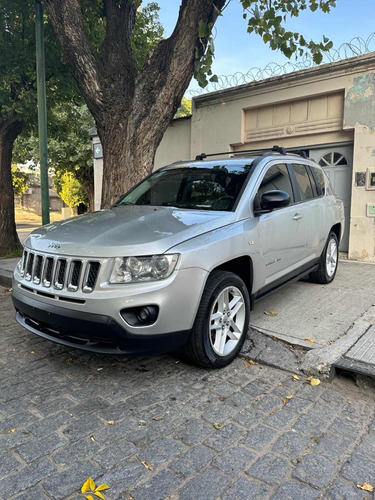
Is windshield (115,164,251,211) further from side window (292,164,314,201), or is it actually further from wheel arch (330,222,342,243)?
wheel arch (330,222,342,243)

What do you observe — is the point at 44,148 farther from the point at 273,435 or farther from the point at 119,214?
the point at 273,435

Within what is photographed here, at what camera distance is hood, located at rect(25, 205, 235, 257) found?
2.77m

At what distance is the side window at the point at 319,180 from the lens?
539cm

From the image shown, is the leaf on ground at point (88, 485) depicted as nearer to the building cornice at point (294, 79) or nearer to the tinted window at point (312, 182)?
the tinted window at point (312, 182)

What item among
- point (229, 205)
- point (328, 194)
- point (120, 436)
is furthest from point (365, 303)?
point (120, 436)

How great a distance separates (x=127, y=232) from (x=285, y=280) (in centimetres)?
215

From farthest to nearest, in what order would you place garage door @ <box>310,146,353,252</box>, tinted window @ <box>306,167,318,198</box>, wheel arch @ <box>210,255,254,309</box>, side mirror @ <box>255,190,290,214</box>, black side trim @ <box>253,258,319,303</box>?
1. garage door @ <box>310,146,353,252</box>
2. tinted window @ <box>306,167,318,198</box>
3. black side trim @ <box>253,258,319,303</box>
4. side mirror @ <box>255,190,290,214</box>
5. wheel arch @ <box>210,255,254,309</box>

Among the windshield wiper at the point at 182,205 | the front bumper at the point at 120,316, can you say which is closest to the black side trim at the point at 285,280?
the windshield wiper at the point at 182,205

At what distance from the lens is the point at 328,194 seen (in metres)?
5.69

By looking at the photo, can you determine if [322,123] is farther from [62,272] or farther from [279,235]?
[62,272]

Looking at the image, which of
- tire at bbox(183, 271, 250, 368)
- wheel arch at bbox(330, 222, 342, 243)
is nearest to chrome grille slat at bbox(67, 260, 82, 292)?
tire at bbox(183, 271, 250, 368)

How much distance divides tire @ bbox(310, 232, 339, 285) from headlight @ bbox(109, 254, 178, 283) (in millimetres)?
3407

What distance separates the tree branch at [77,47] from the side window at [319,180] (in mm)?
3307

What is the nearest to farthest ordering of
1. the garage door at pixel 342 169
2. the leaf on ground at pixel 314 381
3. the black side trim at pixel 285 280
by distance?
the leaf on ground at pixel 314 381 < the black side trim at pixel 285 280 < the garage door at pixel 342 169
